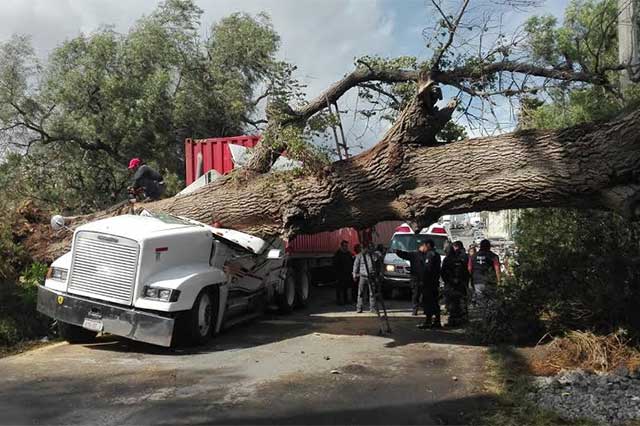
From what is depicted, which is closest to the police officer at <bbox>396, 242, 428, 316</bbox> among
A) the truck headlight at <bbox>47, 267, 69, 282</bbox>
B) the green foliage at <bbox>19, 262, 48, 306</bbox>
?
the truck headlight at <bbox>47, 267, 69, 282</bbox>

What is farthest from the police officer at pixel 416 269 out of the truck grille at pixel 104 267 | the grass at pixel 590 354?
the truck grille at pixel 104 267

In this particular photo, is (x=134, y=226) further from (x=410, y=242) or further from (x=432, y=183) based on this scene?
(x=410, y=242)

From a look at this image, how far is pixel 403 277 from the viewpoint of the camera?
58.1ft

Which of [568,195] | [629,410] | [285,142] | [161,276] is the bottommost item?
[629,410]

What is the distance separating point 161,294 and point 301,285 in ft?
23.2

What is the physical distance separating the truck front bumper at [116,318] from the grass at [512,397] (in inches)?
171

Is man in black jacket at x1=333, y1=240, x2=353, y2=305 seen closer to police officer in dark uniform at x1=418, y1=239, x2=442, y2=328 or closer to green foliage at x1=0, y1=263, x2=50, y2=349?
police officer in dark uniform at x1=418, y1=239, x2=442, y2=328

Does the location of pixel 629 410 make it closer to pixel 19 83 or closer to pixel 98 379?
pixel 98 379

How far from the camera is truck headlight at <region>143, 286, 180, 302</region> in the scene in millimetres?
8961

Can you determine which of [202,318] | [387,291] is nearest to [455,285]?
[202,318]

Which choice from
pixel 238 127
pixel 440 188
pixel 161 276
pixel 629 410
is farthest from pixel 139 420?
pixel 238 127

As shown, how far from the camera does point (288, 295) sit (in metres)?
14.7

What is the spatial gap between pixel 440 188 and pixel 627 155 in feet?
8.16

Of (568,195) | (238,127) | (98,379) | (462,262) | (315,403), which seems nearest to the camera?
(315,403)
